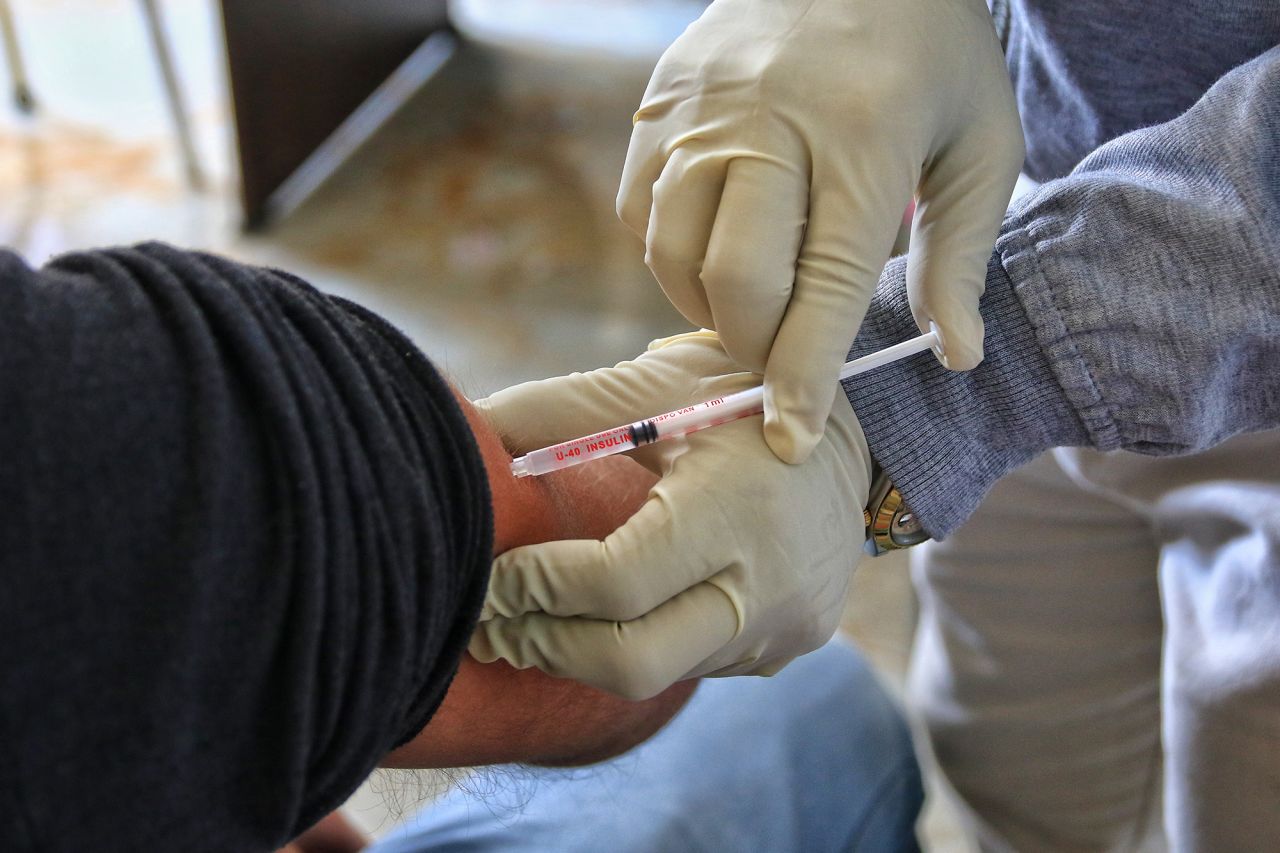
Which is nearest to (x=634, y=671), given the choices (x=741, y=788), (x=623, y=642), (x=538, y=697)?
(x=623, y=642)

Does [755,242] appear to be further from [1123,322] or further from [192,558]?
[192,558]

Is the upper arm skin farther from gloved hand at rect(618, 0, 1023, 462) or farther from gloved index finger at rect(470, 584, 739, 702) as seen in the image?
gloved hand at rect(618, 0, 1023, 462)

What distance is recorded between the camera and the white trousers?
3.42 feet

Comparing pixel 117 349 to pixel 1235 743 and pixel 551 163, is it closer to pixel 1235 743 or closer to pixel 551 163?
pixel 1235 743

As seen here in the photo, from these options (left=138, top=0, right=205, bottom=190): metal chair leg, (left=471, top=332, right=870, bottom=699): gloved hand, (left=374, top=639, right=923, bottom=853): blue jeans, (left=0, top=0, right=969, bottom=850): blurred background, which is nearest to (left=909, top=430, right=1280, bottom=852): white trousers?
(left=374, top=639, right=923, bottom=853): blue jeans

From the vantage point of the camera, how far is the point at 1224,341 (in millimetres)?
923

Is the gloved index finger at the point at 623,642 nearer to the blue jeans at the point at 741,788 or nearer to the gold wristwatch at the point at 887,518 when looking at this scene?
the gold wristwatch at the point at 887,518

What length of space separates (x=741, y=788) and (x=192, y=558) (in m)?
0.99

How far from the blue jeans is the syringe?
0.47 metres

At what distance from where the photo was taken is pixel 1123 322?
3.06ft

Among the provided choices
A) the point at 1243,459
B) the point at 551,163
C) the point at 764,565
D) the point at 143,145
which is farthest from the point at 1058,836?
the point at 143,145

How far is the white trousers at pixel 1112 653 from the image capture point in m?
1.04

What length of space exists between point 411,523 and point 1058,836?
1.19m

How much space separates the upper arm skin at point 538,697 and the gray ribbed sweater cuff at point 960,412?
0.74 ft
